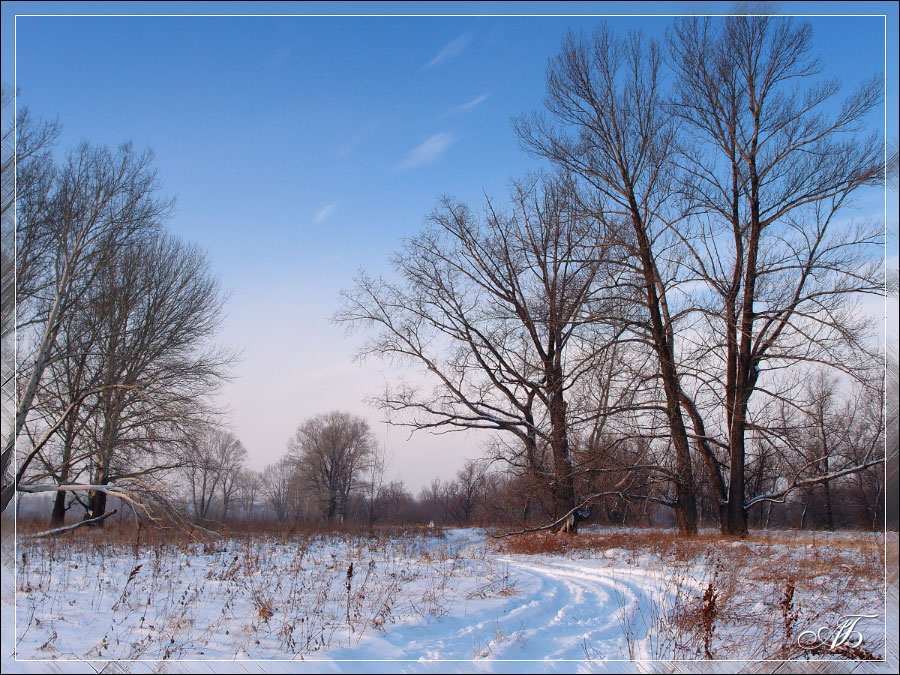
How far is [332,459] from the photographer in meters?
6.94

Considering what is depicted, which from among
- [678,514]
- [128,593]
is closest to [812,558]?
[678,514]

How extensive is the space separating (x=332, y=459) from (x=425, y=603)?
2.91 meters

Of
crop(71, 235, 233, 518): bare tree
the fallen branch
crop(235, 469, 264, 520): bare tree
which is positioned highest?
crop(71, 235, 233, 518): bare tree

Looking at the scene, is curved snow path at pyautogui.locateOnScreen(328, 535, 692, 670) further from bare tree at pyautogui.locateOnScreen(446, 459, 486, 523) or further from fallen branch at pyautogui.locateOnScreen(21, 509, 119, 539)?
fallen branch at pyautogui.locateOnScreen(21, 509, 119, 539)

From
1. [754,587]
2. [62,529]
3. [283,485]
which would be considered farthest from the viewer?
[62,529]

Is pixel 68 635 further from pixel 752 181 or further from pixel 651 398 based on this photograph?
pixel 752 181

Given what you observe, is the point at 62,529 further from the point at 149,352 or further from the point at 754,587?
the point at 754,587

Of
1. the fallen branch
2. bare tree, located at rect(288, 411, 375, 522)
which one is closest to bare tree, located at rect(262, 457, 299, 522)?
bare tree, located at rect(288, 411, 375, 522)

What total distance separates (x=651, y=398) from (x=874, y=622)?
4.47 meters

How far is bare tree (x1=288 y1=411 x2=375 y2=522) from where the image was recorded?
6.71 m

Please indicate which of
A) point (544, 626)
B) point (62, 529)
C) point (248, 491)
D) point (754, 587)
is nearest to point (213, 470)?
point (248, 491)

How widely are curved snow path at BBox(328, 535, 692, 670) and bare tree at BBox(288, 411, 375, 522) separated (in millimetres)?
2352

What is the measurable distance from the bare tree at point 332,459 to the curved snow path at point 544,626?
2352mm

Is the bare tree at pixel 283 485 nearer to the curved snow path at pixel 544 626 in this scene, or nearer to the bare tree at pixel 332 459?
the bare tree at pixel 332 459
